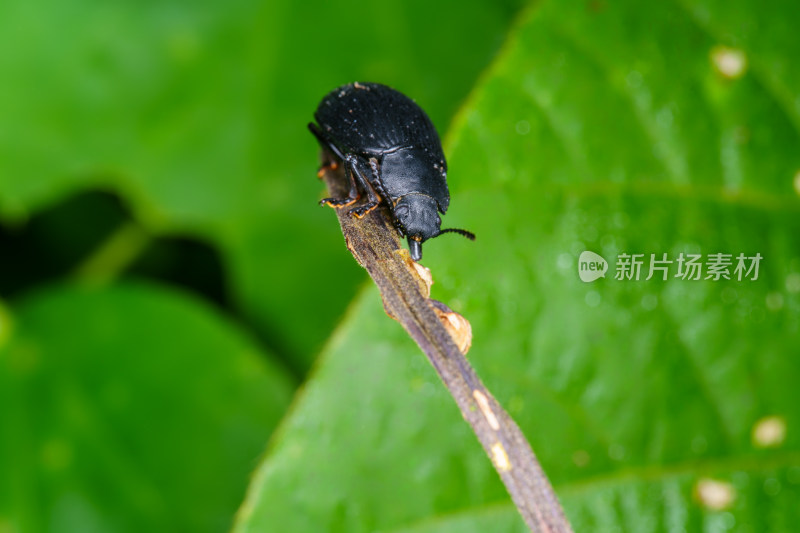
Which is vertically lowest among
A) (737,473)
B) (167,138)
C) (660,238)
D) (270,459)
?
(270,459)

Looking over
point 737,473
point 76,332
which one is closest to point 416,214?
point 737,473

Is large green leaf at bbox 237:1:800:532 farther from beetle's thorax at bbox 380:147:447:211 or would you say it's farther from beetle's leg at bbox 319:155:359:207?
beetle's leg at bbox 319:155:359:207

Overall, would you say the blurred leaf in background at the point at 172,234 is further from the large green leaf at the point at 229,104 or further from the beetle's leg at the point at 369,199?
the beetle's leg at the point at 369,199

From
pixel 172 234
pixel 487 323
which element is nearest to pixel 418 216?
pixel 487 323

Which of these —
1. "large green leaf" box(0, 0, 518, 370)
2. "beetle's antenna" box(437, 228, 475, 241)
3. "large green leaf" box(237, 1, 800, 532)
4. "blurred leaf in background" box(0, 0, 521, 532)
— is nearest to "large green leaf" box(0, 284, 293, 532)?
"blurred leaf in background" box(0, 0, 521, 532)

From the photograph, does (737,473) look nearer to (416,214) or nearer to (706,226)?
(706,226)

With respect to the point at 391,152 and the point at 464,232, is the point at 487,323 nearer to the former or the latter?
the point at 464,232
